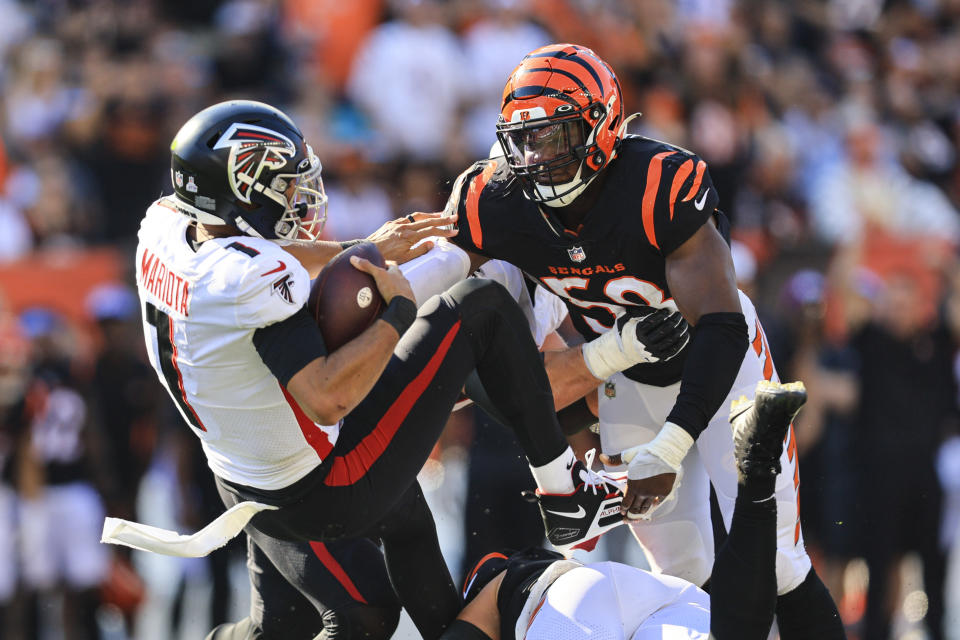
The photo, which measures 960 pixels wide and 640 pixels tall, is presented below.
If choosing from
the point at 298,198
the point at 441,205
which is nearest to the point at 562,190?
the point at 298,198

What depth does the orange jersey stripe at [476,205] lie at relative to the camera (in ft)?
13.9

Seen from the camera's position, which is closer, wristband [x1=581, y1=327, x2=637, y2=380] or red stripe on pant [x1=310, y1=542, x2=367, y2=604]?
red stripe on pant [x1=310, y1=542, x2=367, y2=604]

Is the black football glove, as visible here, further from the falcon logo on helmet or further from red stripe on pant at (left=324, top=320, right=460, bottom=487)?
the falcon logo on helmet

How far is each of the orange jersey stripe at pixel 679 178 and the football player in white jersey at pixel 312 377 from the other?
0.61 m

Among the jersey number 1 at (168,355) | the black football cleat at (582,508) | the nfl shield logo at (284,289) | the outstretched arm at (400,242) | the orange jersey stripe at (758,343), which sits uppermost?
the nfl shield logo at (284,289)

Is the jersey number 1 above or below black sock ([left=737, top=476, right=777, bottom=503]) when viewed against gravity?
above

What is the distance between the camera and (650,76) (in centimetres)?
914

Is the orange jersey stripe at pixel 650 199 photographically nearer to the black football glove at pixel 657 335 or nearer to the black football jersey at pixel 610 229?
the black football jersey at pixel 610 229

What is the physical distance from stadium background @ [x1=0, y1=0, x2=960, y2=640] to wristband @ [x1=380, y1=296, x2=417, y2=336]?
2.79m

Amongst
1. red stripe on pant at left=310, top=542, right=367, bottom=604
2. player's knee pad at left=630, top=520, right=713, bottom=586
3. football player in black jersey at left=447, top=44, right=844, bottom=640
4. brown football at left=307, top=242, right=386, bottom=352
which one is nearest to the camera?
brown football at left=307, top=242, right=386, bottom=352

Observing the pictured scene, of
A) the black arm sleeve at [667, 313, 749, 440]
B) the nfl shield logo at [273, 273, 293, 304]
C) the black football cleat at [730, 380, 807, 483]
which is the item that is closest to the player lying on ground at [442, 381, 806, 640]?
the black football cleat at [730, 380, 807, 483]

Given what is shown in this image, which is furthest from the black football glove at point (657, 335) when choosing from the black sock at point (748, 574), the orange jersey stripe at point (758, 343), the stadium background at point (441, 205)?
the stadium background at point (441, 205)

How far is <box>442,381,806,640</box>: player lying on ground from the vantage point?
3.29 meters

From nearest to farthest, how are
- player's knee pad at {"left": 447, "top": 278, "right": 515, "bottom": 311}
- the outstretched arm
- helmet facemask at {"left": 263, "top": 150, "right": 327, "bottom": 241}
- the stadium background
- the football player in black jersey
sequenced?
helmet facemask at {"left": 263, "top": 150, "right": 327, "bottom": 241}, the football player in black jersey, player's knee pad at {"left": 447, "top": 278, "right": 515, "bottom": 311}, the outstretched arm, the stadium background
